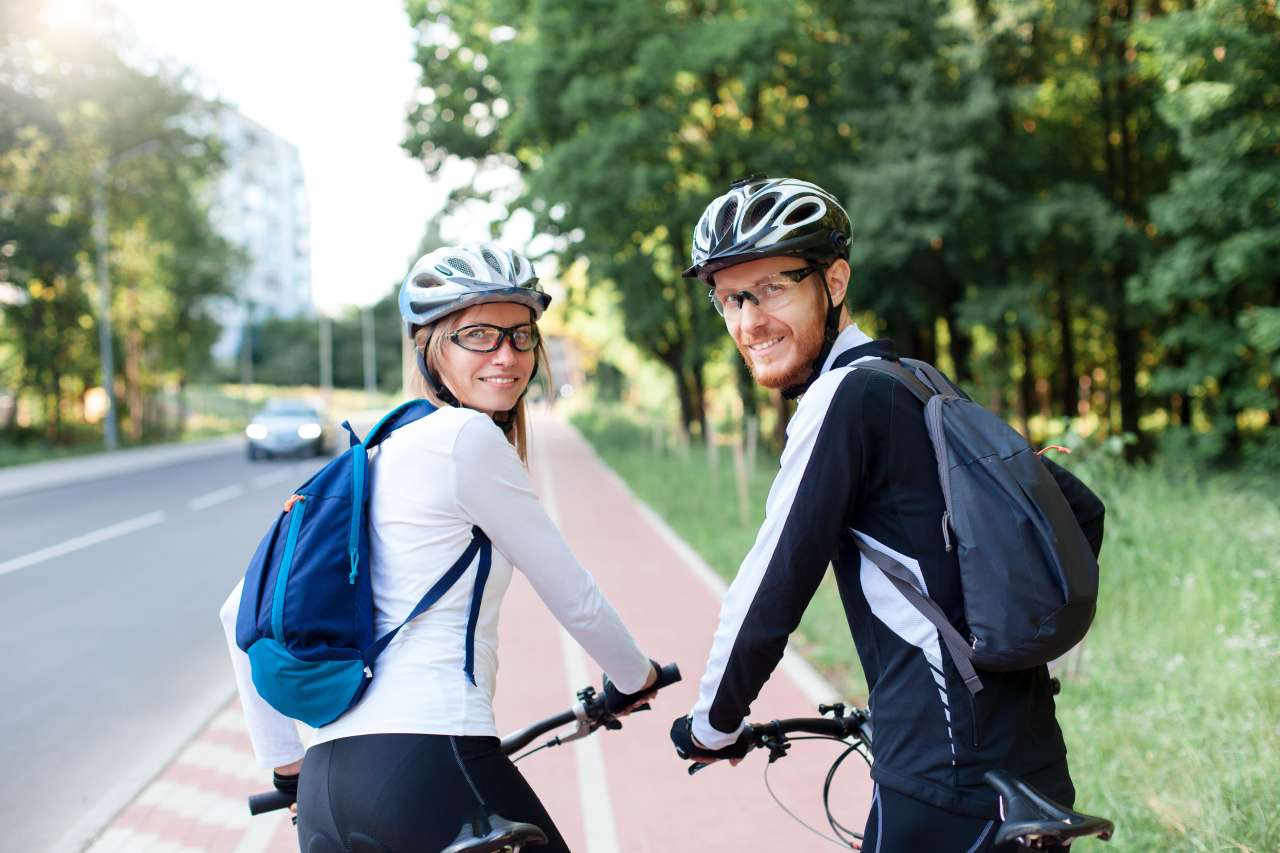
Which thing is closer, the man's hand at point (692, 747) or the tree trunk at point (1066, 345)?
the man's hand at point (692, 747)

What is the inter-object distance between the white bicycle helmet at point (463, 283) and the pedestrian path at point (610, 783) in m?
2.72

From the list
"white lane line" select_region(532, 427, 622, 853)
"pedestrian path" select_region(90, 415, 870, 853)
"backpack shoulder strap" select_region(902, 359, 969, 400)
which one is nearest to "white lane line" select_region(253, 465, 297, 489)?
"pedestrian path" select_region(90, 415, 870, 853)

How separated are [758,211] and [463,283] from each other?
2.09ft

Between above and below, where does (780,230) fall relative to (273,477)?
above

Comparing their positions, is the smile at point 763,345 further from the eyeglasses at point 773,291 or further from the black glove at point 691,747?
the black glove at point 691,747

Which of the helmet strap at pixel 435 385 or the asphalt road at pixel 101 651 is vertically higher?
the helmet strap at pixel 435 385

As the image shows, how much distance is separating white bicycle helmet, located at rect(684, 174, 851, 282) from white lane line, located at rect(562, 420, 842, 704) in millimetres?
831

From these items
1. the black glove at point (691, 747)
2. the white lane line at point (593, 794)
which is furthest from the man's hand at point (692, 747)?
the white lane line at point (593, 794)

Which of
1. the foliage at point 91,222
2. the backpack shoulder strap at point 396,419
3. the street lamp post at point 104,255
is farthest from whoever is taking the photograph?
A: the street lamp post at point 104,255

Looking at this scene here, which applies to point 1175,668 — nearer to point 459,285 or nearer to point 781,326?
point 781,326

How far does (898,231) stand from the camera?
18812 millimetres

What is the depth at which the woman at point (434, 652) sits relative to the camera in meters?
1.91

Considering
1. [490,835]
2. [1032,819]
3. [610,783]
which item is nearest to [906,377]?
[1032,819]

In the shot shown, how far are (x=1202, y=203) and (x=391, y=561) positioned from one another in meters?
15.6
